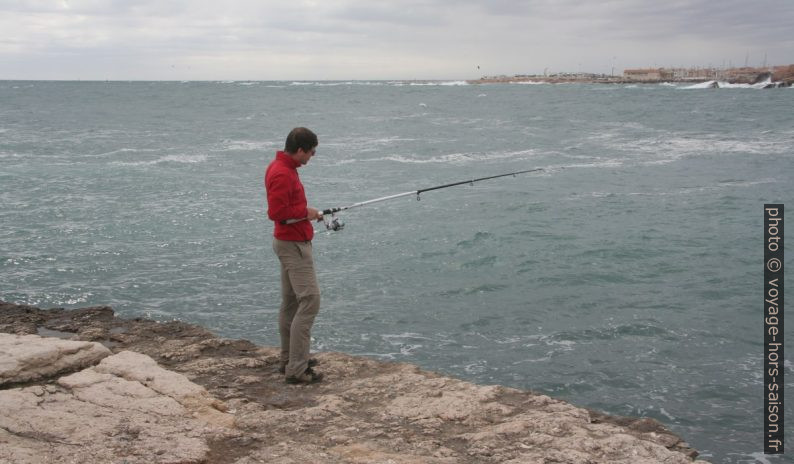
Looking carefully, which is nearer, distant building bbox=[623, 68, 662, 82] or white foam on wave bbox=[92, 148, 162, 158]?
white foam on wave bbox=[92, 148, 162, 158]

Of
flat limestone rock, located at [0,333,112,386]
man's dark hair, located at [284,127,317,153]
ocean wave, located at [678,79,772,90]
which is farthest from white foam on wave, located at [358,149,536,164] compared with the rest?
ocean wave, located at [678,79,772,90]

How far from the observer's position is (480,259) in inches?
452

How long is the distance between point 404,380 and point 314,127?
1380 inches

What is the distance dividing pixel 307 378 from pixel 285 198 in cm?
147

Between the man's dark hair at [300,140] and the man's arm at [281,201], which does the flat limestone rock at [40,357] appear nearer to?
the man's arm at [281,201]

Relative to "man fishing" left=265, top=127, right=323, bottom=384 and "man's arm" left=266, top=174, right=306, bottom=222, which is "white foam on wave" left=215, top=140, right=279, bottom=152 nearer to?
"man fishing" left=265, top=127, right=323, bottom=384

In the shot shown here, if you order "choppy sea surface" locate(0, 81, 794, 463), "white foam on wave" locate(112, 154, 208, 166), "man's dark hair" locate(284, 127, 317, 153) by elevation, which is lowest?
"choppy sea surface" locate(0, 81, 794, 463)

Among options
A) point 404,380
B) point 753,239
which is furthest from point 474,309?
point 753,239

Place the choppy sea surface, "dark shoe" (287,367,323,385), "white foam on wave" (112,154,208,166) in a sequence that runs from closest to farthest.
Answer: "dark shoe" (287,367,323,385) → the choppy sea surface → "white foam on wave" (112,154,208,166)

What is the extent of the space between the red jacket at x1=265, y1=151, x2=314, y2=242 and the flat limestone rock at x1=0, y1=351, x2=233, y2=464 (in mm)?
1342

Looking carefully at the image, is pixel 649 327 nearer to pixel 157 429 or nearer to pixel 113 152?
pixel 157 429

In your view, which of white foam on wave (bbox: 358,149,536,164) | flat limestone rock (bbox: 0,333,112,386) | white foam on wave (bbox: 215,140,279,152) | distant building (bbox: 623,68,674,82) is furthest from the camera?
distant building (bbox: 623,68,674,82)

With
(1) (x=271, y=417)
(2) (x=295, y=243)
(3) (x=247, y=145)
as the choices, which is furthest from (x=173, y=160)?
(1) (x=271, y=417)

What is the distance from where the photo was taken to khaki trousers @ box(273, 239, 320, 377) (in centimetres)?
541
